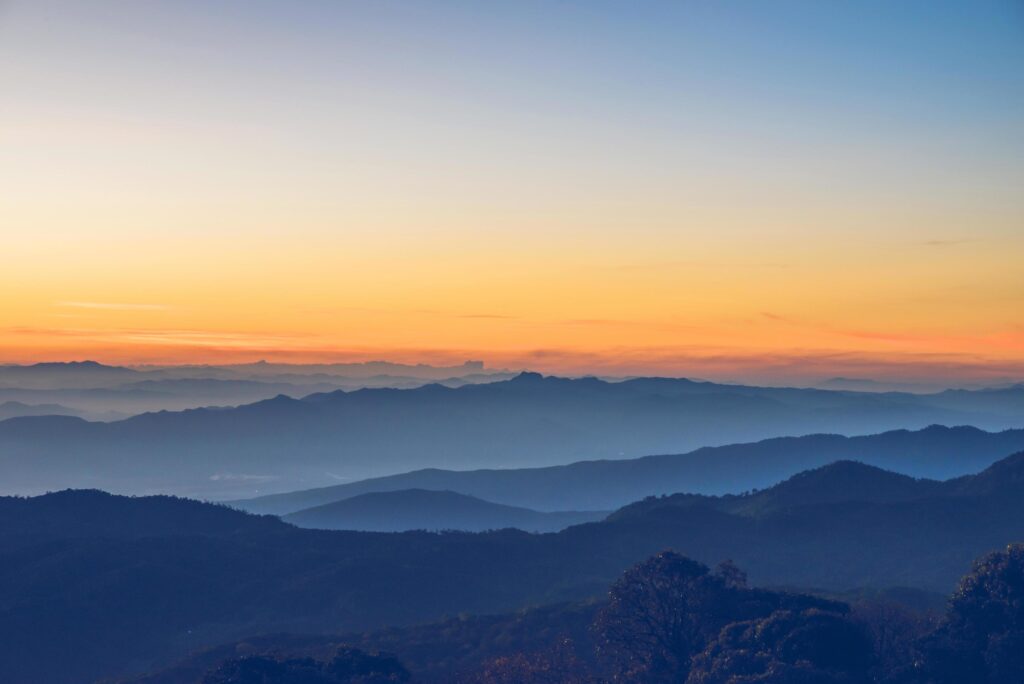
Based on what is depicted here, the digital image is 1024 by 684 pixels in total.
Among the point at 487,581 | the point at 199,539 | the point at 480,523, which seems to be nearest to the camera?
the point at 487,581

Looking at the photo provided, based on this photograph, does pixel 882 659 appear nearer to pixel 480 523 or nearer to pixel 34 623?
pixel 34 623

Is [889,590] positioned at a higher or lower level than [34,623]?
higher

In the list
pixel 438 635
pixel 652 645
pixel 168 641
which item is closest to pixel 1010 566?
pixel 652 645

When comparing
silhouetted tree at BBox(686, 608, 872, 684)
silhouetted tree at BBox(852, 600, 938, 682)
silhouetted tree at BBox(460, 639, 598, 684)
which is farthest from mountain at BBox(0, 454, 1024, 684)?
silhouetted tree at BBox(686, 608, 872, 684)

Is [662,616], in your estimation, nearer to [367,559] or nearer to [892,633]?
[892,633]

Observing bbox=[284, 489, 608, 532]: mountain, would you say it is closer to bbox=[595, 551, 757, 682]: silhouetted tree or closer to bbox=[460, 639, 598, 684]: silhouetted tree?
bbox=[460, 639, 598, 684]: silhouetted tree

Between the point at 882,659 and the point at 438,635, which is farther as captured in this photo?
the point at 438,635

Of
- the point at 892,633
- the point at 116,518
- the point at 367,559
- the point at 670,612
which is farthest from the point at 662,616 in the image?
the point at 116,518

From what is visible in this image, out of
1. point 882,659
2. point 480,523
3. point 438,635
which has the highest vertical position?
point 882,659
